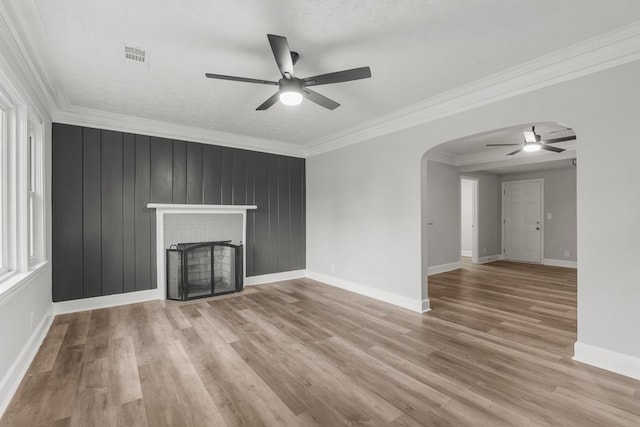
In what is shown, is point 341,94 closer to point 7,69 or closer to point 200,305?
point 7,69

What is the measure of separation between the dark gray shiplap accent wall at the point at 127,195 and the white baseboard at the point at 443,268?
3.30 m

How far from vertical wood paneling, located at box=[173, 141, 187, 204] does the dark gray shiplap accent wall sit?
0.05 feet

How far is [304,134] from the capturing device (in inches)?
202

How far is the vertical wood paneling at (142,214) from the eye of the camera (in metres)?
Answer: 4.42

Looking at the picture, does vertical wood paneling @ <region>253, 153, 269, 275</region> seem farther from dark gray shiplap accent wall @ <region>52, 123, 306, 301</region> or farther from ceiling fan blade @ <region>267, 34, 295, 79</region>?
ceiling fan blade @ <region>267, 34, 295, 79</region>

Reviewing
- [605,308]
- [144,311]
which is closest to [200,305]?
[144,311]

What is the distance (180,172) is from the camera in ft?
15.6

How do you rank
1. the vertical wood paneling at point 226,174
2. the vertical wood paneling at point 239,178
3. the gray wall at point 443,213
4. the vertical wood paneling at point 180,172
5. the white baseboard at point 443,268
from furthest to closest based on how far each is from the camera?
the gray wall at point 443,213 < the white baseboard at point 443,268 < the vertical wood paneling at point 239,178 < the vertical wood paneling at point 226,174 < the vertical wood paneling at point 180,172

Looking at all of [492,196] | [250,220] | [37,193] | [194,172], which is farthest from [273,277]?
[492,196]

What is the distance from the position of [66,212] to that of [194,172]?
171 cm

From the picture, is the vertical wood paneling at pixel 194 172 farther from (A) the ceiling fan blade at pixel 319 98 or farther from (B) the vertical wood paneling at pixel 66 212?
(A) the ceiling fan blade at pixel 319 98

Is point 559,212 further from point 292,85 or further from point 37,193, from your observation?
point 37,193

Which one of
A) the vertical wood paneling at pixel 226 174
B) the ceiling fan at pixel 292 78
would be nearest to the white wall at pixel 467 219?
the vertical wood paneling at pixel 226 174

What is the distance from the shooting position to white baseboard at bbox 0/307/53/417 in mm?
2068
